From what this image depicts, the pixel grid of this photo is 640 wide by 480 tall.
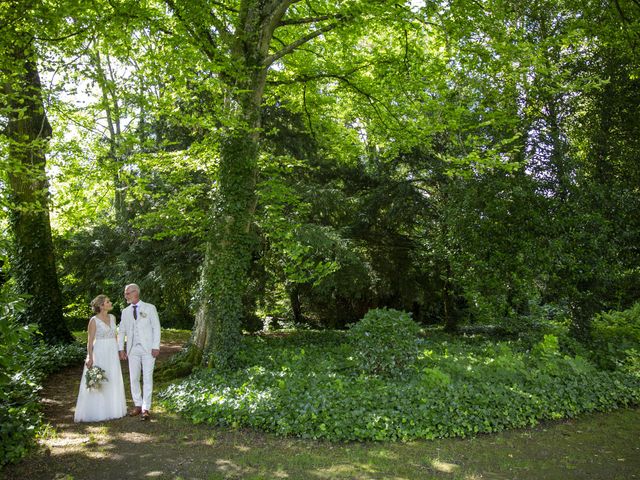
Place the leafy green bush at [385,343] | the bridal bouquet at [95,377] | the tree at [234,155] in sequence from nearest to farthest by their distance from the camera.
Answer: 1. the bridal bouquet at [95,377]
2. the leafy green bush at [385,343]
3. the tree at [234,155]

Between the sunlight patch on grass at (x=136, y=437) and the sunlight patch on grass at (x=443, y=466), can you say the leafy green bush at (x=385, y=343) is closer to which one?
the sunlight patch on grass at (x=443, y=466)

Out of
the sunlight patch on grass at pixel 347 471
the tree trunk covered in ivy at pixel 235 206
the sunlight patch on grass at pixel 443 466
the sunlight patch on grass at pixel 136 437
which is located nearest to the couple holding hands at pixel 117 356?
the sunlight patch on grass at pixel 136 437

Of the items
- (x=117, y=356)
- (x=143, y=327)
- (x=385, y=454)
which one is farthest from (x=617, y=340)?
(x=117, y=356)

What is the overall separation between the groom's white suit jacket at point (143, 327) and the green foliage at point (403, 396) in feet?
3.60

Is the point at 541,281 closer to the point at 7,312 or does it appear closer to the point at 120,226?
the point at 7,312

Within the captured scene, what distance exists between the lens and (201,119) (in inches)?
329

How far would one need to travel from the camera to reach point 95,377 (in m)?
6.58

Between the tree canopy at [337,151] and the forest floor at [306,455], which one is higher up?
the tree canopy at [337,151]

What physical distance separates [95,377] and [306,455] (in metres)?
3.27

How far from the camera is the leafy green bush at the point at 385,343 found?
25.2ft

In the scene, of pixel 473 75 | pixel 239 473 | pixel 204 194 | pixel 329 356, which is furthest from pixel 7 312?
pixel 473 75

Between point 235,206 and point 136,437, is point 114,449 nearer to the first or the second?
point 136,437

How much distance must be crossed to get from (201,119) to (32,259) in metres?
6.80

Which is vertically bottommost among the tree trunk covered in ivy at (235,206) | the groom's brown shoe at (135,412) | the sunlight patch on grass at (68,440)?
the sunlight patch on grass at (68,440)
